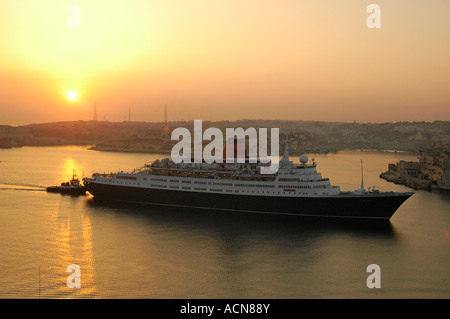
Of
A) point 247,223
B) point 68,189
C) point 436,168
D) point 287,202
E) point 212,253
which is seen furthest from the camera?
point 436,168

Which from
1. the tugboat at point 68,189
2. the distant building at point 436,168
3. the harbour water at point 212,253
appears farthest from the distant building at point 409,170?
the tugboat at point 68,189

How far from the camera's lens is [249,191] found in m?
21.0

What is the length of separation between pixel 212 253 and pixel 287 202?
21.9ft

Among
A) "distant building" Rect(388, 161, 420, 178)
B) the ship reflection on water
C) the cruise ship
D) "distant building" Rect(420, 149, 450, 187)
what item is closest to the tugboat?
the cruise ship

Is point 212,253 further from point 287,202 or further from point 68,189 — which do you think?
point 68,189

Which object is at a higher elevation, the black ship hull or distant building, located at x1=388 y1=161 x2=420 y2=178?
distant building, located at x1=388 y1=161 x2=420 y2=178

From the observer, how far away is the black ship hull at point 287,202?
19.5m

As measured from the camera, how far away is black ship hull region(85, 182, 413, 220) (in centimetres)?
1948

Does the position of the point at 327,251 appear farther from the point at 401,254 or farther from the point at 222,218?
the point at 222,218

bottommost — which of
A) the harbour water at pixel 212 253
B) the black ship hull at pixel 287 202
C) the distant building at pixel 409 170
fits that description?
the harbour water at pixel 212 253

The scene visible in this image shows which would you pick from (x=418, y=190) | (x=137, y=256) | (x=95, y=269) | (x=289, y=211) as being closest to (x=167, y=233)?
(x=137, y=256)

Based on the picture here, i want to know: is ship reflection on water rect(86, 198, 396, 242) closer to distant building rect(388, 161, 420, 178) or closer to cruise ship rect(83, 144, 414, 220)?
cruise ship rect(83, 144, 414, 220)

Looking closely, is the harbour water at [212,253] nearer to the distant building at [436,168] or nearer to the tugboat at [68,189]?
the tugboat at [68,189]

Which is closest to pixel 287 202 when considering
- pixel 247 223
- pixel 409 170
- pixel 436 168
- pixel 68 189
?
pixel 247 223
